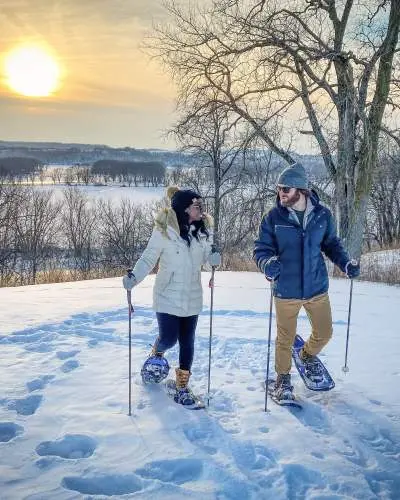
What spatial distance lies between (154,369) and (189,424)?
0.81 m

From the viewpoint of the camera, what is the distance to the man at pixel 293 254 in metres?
3.92

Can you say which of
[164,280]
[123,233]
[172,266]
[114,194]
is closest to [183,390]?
[164,280]

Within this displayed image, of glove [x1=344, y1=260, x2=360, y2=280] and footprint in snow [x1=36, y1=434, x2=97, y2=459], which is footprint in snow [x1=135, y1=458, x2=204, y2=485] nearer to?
footprint in snow [x1=36, y1=434, x2=97, y2=459]

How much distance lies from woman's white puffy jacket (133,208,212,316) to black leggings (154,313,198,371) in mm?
84

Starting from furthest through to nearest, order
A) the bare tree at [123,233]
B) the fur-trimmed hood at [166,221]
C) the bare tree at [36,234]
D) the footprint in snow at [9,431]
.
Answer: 1. the bare tree at [123,233]
2. the bare tree at [36,234]
3. the fur-trimmed hood at [166,221]
4. the footprint in snow at [9,431]

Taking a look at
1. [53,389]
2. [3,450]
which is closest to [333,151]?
[53,389]

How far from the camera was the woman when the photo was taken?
4066mm

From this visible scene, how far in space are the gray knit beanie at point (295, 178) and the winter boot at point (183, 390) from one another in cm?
183

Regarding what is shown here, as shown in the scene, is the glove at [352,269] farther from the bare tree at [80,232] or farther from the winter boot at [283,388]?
the bare tree at [80,232]

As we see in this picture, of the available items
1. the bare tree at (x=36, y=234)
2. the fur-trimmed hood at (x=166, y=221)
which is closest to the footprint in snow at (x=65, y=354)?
the fur-trimmed hood at (x=166, y=221)

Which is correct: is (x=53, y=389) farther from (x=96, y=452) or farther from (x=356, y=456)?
(x=356, y=456)

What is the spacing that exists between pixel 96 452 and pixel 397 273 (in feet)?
29.2

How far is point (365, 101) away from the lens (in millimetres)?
12523

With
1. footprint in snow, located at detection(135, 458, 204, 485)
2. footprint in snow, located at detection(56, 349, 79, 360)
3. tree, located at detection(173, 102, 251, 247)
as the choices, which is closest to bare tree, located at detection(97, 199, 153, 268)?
tree, located at detection(173, 102, 251, 247)
